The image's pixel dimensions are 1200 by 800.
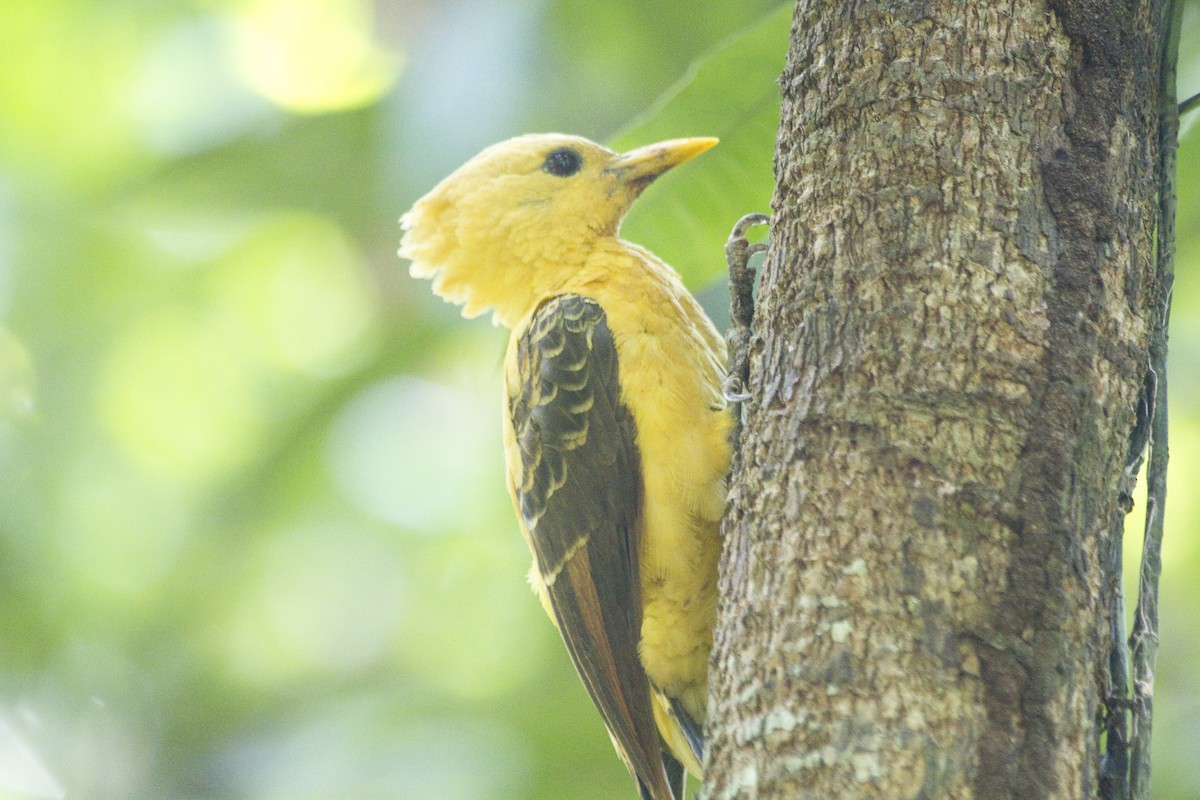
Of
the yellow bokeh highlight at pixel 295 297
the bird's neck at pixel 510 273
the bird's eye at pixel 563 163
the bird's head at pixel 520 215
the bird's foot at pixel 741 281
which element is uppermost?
the yellow bokeh highlight at pixel 295 297

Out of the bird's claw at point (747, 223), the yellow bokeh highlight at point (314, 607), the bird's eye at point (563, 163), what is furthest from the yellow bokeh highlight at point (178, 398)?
the bird's claw at point (747, 223)

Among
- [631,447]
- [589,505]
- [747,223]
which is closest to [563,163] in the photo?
[747,223]

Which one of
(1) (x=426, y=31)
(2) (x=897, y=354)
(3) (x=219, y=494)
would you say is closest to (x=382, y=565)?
(3) (x=219, y=494)

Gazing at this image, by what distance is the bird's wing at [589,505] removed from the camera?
3959 mm

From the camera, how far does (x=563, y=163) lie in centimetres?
501

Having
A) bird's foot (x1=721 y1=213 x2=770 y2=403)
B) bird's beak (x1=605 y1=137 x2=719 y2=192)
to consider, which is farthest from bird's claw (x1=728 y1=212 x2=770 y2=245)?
bird's beak (x1=605 y1=137 x2=719 y2=192)

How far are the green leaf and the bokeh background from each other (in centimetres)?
170

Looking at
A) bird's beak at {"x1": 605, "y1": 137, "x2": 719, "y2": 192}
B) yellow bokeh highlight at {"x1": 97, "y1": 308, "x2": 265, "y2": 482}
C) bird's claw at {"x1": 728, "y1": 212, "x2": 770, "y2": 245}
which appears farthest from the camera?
yellow bokeh highlight at {"x1": 97, "y1": 308, "x2": 265, "y2": 482}

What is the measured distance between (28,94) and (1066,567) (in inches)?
340

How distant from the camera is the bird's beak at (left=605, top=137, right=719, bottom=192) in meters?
4.57

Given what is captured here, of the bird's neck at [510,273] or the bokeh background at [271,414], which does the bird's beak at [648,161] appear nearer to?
the bird's neck at [510,273]

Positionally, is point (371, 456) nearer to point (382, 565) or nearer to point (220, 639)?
point (382, 565)

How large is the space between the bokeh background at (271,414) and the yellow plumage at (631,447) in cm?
191

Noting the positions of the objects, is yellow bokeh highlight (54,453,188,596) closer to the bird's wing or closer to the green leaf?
the bird's wing
